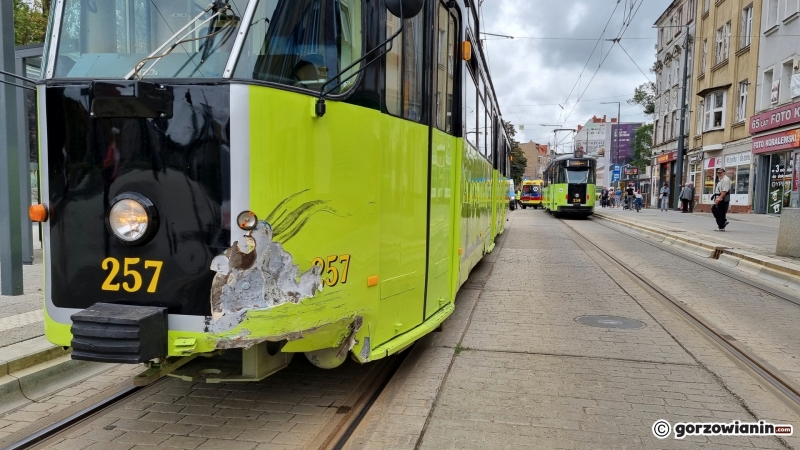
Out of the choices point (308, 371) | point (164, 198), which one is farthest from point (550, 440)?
point (164, 198)

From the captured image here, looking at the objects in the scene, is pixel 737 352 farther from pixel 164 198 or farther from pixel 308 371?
pixel 164 198

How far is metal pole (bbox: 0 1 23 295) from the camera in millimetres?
6613

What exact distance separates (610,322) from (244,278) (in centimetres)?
490

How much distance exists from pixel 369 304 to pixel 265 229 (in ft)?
3.29

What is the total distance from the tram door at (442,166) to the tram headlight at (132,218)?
7.22ft

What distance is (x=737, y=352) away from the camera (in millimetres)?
5277

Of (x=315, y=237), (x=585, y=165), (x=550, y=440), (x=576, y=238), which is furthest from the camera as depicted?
(x=585, y=165)

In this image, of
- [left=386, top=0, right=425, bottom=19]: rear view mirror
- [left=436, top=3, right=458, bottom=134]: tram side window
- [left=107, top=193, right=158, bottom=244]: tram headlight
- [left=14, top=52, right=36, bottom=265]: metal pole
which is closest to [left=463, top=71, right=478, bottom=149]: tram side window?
[left=436, top=3, right=458, bottom=134]: tram side window

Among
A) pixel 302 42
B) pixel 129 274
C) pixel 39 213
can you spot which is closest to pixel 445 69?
pixel 302 42

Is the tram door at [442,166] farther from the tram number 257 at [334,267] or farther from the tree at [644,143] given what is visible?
the tree at [644,143]

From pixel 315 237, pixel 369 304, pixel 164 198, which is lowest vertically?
pixel 369 304

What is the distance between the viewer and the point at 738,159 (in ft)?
86.9

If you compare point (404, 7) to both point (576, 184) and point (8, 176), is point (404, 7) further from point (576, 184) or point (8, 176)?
point (576, 184)

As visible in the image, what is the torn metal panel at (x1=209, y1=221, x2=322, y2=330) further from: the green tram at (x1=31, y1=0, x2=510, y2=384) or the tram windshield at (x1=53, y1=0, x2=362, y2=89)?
the tram windshield at (x1=53, y1=0, x2=362, y2=89)
